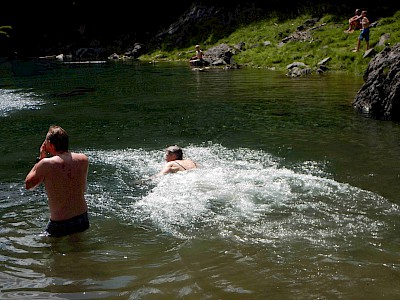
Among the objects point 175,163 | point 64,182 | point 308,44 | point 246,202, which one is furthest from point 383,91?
point 308,44

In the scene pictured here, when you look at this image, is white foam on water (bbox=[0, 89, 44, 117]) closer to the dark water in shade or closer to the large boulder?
the dark water in shade

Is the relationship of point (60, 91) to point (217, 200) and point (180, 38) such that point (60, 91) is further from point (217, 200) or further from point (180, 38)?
point (180, 38)

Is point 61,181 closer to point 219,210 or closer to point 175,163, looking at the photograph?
point 219,210

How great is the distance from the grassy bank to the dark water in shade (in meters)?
14.9

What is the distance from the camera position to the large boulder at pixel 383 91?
17703 mm

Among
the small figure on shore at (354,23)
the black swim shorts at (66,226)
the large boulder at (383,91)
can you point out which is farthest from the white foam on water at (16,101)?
the small figure on shore at (354,23)

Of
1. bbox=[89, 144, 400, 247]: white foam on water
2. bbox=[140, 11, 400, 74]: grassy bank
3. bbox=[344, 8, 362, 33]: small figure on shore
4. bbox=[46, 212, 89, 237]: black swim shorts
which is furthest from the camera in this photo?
bbox=[344, 8, 362, 33]: small figure on shore

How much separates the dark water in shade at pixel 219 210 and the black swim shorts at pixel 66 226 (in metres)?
0.18

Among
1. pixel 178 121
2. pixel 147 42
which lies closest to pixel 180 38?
pixel 147 42

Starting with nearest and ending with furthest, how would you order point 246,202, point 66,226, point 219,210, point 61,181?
1. point 61,181
2. point 66,226
3. point 219,210
4. point 246,202

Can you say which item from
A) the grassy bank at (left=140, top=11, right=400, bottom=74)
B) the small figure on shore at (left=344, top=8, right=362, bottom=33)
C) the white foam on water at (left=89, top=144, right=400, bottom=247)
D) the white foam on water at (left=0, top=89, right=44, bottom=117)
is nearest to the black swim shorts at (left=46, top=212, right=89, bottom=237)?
the white foam on water at (left=89, top=144, right=400, bottom=247)

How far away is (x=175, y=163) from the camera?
37.8 ft

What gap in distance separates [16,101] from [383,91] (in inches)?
740

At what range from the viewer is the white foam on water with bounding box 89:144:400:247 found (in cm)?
810
